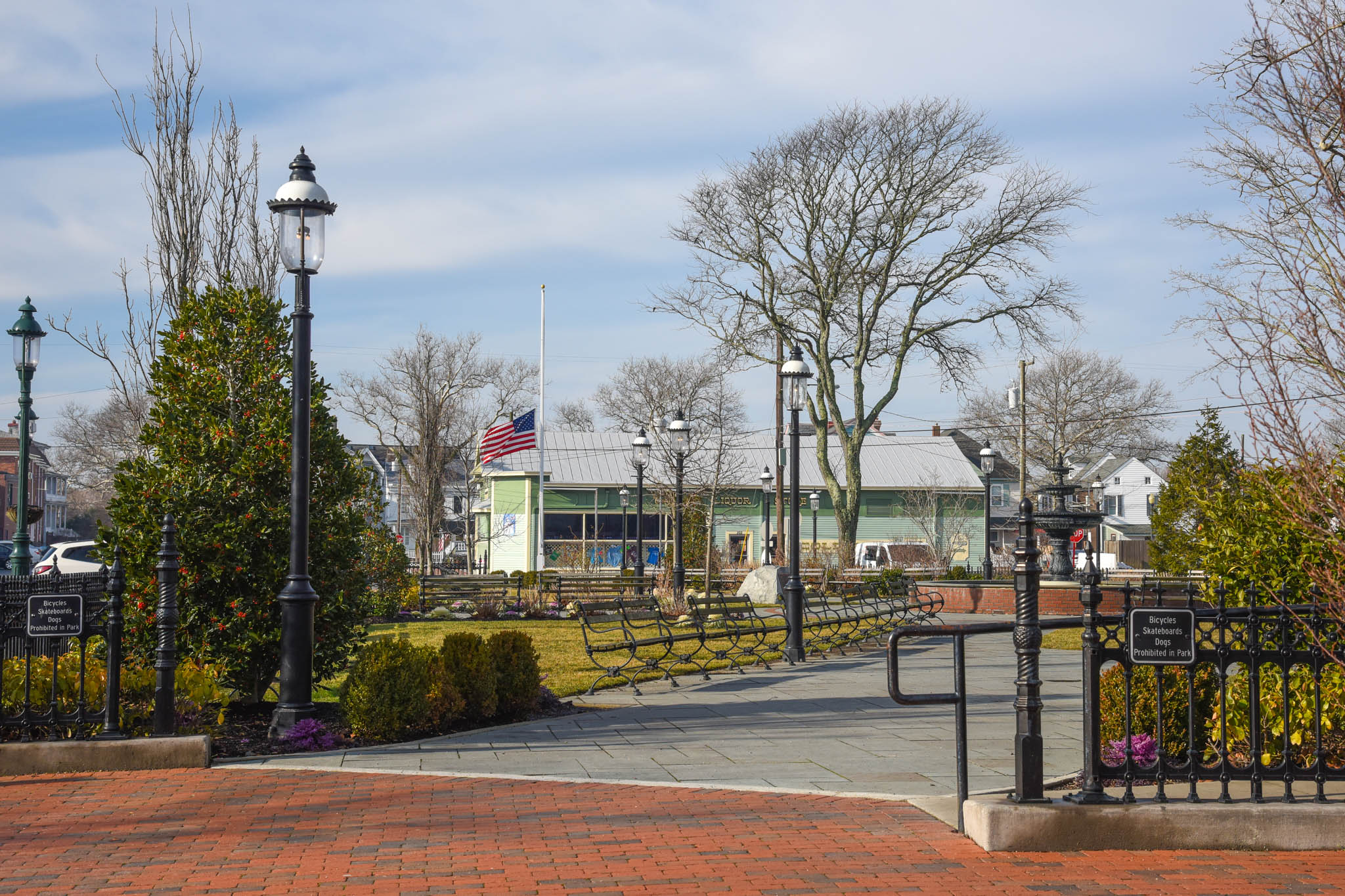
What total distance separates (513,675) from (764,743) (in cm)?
247

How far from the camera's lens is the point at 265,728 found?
30.3 feet

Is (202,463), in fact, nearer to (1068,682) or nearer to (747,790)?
(747,790)

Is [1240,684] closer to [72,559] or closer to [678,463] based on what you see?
[678,463]

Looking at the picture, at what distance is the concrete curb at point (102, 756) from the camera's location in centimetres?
765

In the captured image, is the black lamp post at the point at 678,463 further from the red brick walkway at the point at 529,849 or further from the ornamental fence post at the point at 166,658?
the red brick walkway at the point at 529,849

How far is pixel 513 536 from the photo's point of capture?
1917 inches

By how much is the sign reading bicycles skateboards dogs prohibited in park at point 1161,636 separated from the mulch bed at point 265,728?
5.46m

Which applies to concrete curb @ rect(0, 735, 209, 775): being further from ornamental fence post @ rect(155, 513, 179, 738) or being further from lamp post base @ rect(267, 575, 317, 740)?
lamp post base @ rect(267, 575, 317, 740)

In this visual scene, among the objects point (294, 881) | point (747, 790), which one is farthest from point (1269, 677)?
point (294, 881)

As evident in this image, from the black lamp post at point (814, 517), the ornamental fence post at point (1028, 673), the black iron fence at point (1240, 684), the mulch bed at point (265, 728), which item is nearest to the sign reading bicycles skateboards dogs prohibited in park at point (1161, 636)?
the black iron fence at point (1240, 684)

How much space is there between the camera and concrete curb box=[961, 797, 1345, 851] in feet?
18.8

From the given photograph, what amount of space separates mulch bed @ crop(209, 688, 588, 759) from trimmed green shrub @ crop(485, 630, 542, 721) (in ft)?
0.53

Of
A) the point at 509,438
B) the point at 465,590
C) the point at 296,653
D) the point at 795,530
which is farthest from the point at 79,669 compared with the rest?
the point at 509,438

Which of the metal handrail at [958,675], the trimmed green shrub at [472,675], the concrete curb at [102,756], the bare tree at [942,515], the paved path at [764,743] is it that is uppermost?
the bare tree at [942,515]
